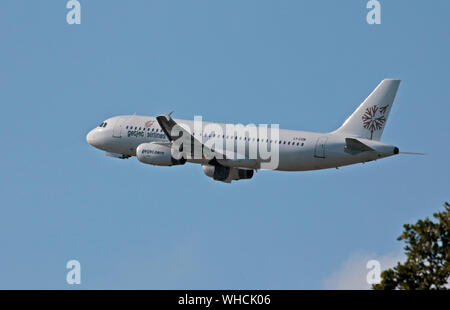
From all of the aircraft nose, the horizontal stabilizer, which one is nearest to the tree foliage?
the horizontal stabilizer

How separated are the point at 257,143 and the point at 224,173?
4.58m

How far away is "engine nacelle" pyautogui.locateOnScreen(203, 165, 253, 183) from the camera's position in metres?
87.7

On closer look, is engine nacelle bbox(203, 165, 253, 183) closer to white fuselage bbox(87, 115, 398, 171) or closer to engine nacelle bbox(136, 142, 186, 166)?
white fuselage bbox(87, 115, 398, 171)

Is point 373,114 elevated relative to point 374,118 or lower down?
elevated

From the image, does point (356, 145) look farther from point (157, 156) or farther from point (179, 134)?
point (157, 156)

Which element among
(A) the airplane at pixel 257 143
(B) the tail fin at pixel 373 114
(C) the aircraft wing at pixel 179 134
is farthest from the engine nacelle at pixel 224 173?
(B) the tail fin at pixel 373 114

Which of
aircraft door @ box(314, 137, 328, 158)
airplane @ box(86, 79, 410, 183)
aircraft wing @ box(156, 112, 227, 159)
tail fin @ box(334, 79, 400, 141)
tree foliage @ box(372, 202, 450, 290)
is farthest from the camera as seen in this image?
aircraft wing @ box(156, 112, 227, 159)

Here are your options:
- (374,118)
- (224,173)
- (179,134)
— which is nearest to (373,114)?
(374,118)

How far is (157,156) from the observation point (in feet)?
284

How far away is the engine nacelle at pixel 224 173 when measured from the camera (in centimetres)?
8769

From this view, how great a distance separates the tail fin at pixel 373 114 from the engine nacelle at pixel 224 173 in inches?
360
